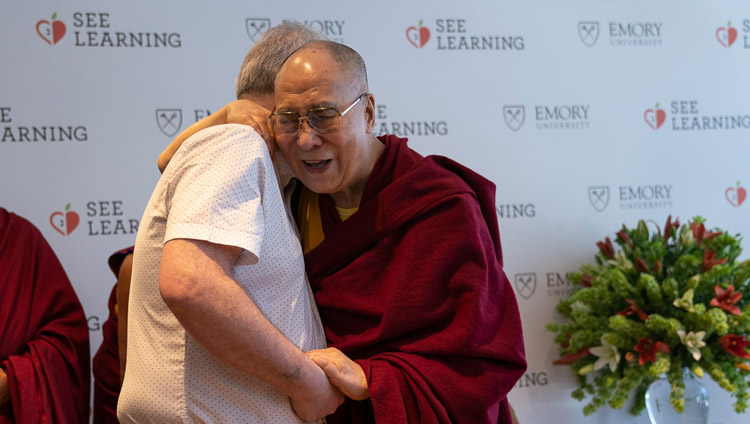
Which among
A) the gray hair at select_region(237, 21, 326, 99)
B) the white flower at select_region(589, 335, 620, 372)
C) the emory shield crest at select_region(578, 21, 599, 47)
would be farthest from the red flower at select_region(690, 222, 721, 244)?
the gray hair at select_region(237, 21, 326, 99)

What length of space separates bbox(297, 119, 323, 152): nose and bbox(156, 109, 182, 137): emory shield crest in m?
1.81

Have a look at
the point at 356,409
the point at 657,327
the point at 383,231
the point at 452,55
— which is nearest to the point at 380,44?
Answer: the point at 452,55

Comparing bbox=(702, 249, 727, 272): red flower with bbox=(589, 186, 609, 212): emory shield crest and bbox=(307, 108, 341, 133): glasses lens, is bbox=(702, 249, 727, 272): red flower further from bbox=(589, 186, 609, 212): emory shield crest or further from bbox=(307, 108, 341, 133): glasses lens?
bbox=(307, 108, 341, 133): glasses lens

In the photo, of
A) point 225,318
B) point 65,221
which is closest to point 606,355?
point 65,221

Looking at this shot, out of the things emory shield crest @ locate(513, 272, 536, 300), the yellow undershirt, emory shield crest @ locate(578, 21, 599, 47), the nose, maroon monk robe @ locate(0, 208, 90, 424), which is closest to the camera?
the nose

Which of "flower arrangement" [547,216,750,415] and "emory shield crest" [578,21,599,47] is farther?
"emory shield crest" [578,21,599,47]

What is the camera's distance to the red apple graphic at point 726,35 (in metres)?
4.01

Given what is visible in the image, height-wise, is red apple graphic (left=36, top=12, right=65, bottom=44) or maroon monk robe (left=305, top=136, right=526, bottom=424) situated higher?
red apple graphic (left=36, top=12, right=65, bottom=44)

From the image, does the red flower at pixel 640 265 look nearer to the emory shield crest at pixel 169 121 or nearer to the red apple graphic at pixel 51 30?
the emory shield crest at pixel 169 121

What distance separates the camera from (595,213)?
383 cm

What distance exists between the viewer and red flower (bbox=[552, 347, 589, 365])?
3554 millimetres

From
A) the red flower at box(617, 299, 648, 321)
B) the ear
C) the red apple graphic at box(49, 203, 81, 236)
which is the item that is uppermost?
the ear

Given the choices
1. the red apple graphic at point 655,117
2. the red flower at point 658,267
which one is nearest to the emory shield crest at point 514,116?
the red apple graphic at point 655,117

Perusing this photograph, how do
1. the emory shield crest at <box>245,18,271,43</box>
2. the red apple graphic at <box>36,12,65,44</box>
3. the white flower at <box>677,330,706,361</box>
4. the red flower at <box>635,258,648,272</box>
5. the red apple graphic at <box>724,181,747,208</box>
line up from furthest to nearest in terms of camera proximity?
the red apple graphic at <box>724,181,747,208</box>, the emory shield crest at <box>245,18,271,43</box>, the red flower at <box>635,258,648,272</box>, the red apple graphic at <box>36,12,65,44</box>, the white flower at <box>677,330,706,361</box>
